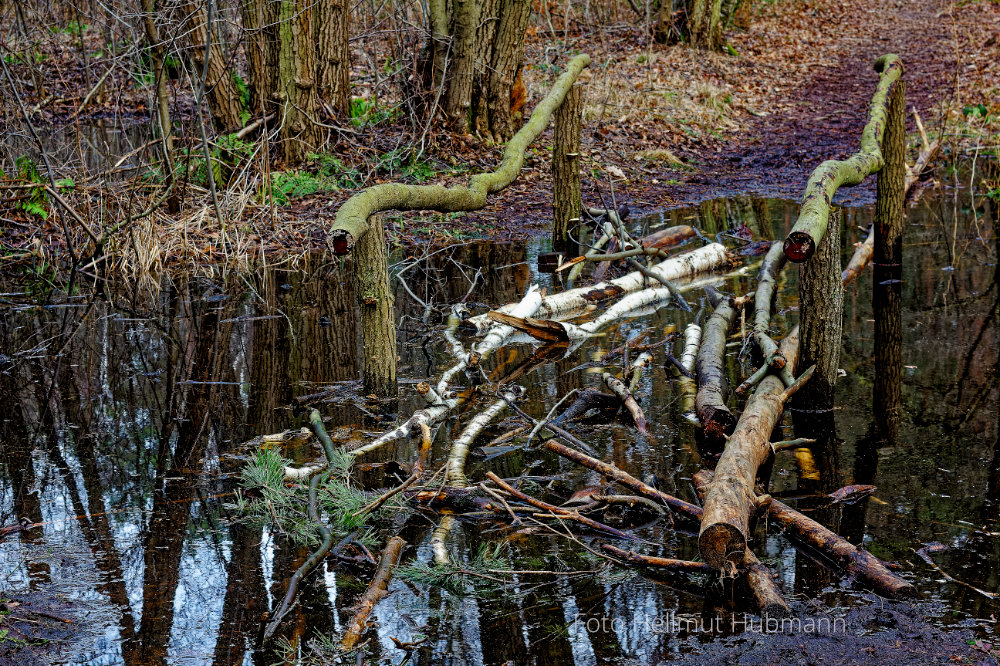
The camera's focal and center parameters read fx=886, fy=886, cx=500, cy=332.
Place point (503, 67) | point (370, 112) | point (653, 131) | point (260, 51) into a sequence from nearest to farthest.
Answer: point (260, 51) → point (503, 67) → point (370, 112) → point (653, 131)

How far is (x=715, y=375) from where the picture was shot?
5.62m

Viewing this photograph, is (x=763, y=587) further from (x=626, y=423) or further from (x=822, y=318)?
(x=822, y=318)

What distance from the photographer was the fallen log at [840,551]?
3.53 m

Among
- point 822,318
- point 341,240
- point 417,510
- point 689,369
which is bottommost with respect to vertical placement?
point 417,510

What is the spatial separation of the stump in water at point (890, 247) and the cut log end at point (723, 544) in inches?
121

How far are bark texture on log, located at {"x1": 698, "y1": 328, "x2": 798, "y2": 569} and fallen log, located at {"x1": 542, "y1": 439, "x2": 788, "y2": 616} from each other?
0.29 feet

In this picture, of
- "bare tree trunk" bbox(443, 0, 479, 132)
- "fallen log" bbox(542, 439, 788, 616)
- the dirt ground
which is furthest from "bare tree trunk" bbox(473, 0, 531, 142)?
"fallen log" bbox(542, 439, 788, 616)

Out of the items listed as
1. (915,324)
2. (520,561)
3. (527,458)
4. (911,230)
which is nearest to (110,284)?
(527,458)

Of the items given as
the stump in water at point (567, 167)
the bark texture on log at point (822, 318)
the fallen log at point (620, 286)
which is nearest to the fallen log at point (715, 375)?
the bark texture on log at point (822, 318)

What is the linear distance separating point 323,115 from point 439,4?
222cm

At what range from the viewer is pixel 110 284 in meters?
8.97

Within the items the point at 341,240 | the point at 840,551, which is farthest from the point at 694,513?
the point at 341,240

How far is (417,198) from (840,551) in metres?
3.27

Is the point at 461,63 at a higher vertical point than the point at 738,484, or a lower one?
higher
